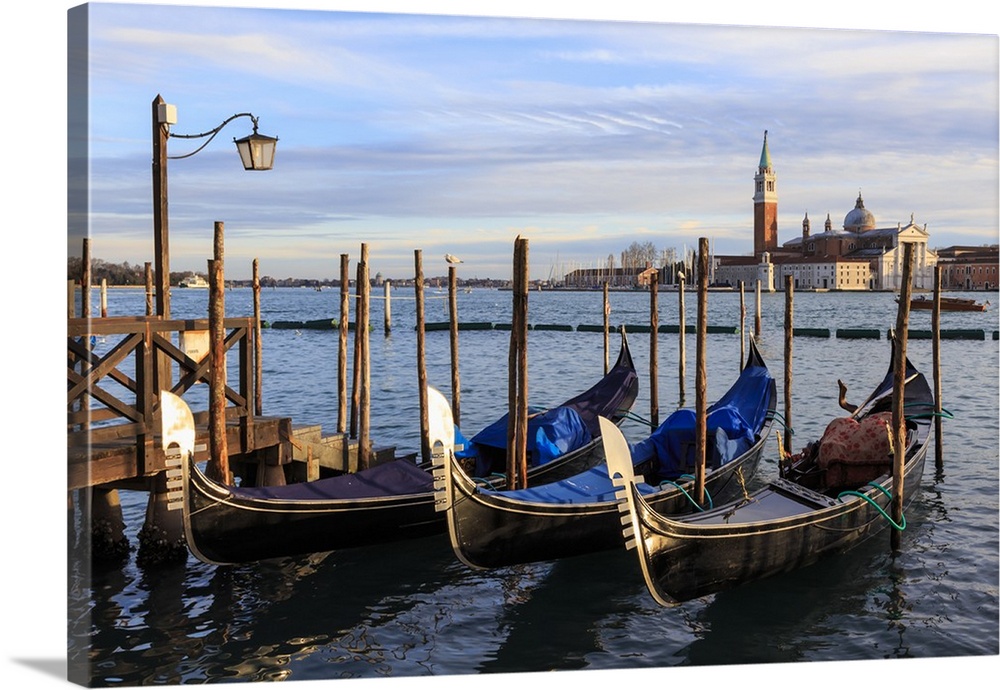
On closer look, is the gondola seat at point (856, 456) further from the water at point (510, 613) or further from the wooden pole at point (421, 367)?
the wooden pole at point (421, 367)

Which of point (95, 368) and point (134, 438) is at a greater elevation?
point (95, 368)

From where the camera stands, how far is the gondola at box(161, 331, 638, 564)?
455cm

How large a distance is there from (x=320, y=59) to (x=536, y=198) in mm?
5446

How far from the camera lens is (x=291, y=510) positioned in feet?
16.7

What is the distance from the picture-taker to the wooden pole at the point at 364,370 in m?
6.50

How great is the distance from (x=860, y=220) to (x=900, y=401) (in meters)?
65.6

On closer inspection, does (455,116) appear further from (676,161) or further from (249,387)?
(249,387)

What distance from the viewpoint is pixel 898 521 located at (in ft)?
17.9

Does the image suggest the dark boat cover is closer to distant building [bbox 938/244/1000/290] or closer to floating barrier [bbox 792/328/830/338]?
distant building [bbox 938/244/1000/290]

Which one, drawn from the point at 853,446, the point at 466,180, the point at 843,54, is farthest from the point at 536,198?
the point at 843,54

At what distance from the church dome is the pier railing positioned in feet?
214

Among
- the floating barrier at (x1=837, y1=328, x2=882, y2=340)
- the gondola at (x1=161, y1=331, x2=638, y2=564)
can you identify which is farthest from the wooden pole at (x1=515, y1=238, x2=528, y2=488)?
the floating barrier at (x1=837, y1=328, x2=882, y2=340)

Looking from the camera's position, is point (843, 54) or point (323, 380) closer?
point (843, 54)

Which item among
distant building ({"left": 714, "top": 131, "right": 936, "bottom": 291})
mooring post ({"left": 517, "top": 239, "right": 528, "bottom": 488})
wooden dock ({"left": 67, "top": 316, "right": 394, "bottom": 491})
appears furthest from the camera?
distant building ({"left": 714, "top": 131, "right": 936, "bottom": 291})
